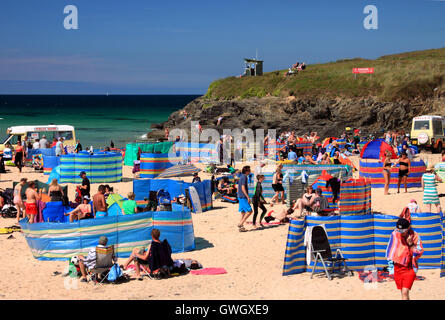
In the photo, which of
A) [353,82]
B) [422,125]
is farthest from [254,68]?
[422,125]

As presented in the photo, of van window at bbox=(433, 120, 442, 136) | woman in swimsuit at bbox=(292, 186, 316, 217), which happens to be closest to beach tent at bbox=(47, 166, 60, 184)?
woman in swimsuit at bbox=(292, 186, 316, 217)

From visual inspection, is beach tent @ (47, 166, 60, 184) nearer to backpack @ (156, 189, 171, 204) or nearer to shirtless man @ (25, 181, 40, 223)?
backpack @ (156, 189, 171, 204)

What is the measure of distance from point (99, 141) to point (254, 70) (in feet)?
78.8

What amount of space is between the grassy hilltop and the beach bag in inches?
1551

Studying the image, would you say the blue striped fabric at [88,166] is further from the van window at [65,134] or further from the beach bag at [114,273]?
the beach bag at [114,273]

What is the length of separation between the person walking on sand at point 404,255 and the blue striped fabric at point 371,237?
2164 mm

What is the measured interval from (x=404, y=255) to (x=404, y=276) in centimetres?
29

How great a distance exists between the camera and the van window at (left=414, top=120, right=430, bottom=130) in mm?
30697

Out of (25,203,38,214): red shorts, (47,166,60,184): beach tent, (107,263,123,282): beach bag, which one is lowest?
(107,263,123,282): beach bag

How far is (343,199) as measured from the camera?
13.2m

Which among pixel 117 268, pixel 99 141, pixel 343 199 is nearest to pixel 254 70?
pixel 99 141

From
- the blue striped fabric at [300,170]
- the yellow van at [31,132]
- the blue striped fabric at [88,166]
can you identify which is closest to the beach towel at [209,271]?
the blue striped fabric at [300,170]
